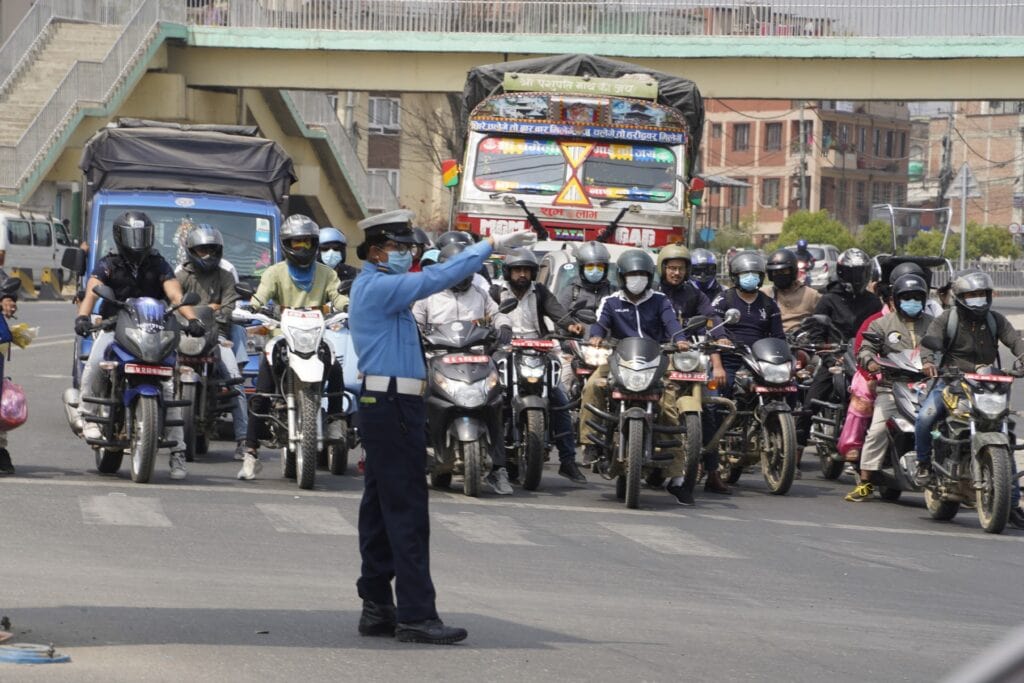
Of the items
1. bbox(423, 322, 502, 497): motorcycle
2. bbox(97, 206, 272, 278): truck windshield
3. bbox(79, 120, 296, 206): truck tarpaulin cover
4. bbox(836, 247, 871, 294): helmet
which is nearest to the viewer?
bbox(423, 322, 502, 497): motorcycle

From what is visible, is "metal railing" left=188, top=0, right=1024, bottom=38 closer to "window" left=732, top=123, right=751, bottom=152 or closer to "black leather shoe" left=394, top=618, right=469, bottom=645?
"black leather shoe" left=394, top=618, right=469, bottom=645

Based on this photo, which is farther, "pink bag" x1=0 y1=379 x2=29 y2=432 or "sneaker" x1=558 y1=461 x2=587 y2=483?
"sneaker" x1=558 y1=461 x2=587 y2=483

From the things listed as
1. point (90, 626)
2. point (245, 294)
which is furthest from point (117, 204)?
point (90, 626)

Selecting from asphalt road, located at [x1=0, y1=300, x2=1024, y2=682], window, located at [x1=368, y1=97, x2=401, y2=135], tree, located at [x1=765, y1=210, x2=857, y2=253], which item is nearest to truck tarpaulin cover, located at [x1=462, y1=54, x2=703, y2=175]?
asphalt road, located at [x1=0, y1=300, x2=1024, y2=682]

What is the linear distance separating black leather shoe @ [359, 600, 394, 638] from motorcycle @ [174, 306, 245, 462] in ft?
21.4

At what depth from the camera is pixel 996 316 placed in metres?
12.8

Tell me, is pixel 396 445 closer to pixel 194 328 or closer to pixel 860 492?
pixel 194 328

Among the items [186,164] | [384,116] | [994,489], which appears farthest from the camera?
[384,116]

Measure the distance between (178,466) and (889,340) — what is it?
5140mm

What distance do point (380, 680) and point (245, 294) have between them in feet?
22.2

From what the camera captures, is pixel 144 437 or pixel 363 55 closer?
pixel 144 437

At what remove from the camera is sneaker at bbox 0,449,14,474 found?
12.9m

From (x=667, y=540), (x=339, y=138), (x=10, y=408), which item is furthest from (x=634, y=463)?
(x=339, y=138)

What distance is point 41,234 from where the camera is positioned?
4631cm
